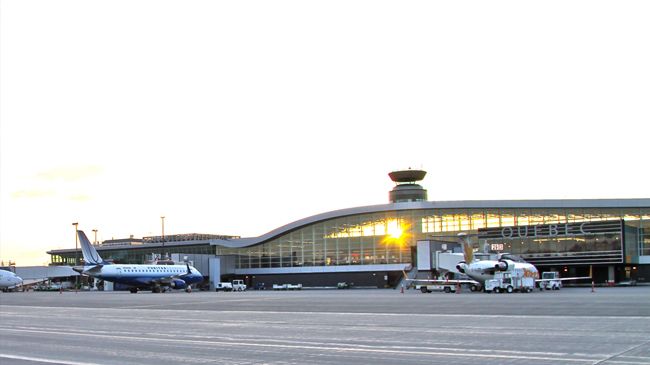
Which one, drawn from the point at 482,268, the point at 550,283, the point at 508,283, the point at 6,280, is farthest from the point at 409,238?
the point at 6,280

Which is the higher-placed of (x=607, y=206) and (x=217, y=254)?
(x=607, y=206)

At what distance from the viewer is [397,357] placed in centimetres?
1270

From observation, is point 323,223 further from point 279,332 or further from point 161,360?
point 161,360

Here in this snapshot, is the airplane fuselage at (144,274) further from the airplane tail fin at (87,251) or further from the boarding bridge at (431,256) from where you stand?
the boarding bridge at (431,256)

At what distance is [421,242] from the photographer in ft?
213

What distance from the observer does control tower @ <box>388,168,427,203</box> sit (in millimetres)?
115500

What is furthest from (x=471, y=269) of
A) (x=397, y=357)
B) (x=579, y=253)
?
(x=397, y=357)

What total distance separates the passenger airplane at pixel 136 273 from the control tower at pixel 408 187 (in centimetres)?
5080

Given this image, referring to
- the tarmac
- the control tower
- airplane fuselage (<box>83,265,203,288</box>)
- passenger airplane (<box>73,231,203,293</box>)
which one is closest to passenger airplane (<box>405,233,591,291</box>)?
the tarmac

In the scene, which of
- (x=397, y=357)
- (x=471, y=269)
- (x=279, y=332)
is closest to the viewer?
(x=397, y=357)

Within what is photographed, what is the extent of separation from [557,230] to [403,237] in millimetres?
22373

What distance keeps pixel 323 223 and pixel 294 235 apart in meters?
6.02

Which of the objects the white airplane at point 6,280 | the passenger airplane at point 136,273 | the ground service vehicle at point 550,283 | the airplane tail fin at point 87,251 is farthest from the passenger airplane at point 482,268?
the white airplane at point 6,280

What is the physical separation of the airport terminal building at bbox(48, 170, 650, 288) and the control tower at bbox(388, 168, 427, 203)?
90.0 ft
